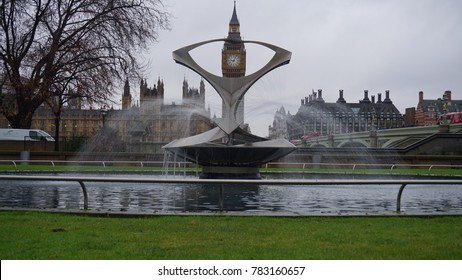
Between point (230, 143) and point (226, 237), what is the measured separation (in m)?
10.7

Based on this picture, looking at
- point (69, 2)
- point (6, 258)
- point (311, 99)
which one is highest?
point (311, 99)

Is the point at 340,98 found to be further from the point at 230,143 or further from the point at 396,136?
the point at 230,143

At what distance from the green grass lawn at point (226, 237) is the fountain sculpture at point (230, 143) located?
843cm

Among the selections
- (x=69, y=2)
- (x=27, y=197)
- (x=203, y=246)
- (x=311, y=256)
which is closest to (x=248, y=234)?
(x=203, y=246)

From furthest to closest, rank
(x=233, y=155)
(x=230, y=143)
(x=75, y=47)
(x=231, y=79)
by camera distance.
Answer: (x=75, y=47)
(x=231, y=79)
(x=230, y=143)
(x=233, y=155)

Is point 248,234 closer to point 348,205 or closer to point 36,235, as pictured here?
point 36,235

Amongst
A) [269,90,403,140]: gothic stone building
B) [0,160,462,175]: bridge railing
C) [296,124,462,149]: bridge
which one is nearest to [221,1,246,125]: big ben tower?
[296,124,462,149]: bridge

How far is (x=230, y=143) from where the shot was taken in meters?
16.6

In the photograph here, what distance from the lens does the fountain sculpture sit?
16125 millimetres

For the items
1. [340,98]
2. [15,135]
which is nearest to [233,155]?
[15,135]

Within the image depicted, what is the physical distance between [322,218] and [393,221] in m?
1.04

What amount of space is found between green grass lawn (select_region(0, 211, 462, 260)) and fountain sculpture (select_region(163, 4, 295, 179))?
8430 mm

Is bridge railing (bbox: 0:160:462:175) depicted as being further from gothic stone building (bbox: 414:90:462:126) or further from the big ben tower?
gothic stone building (bbox: 414:90:462:126)

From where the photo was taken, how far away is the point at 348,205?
1062 cm
